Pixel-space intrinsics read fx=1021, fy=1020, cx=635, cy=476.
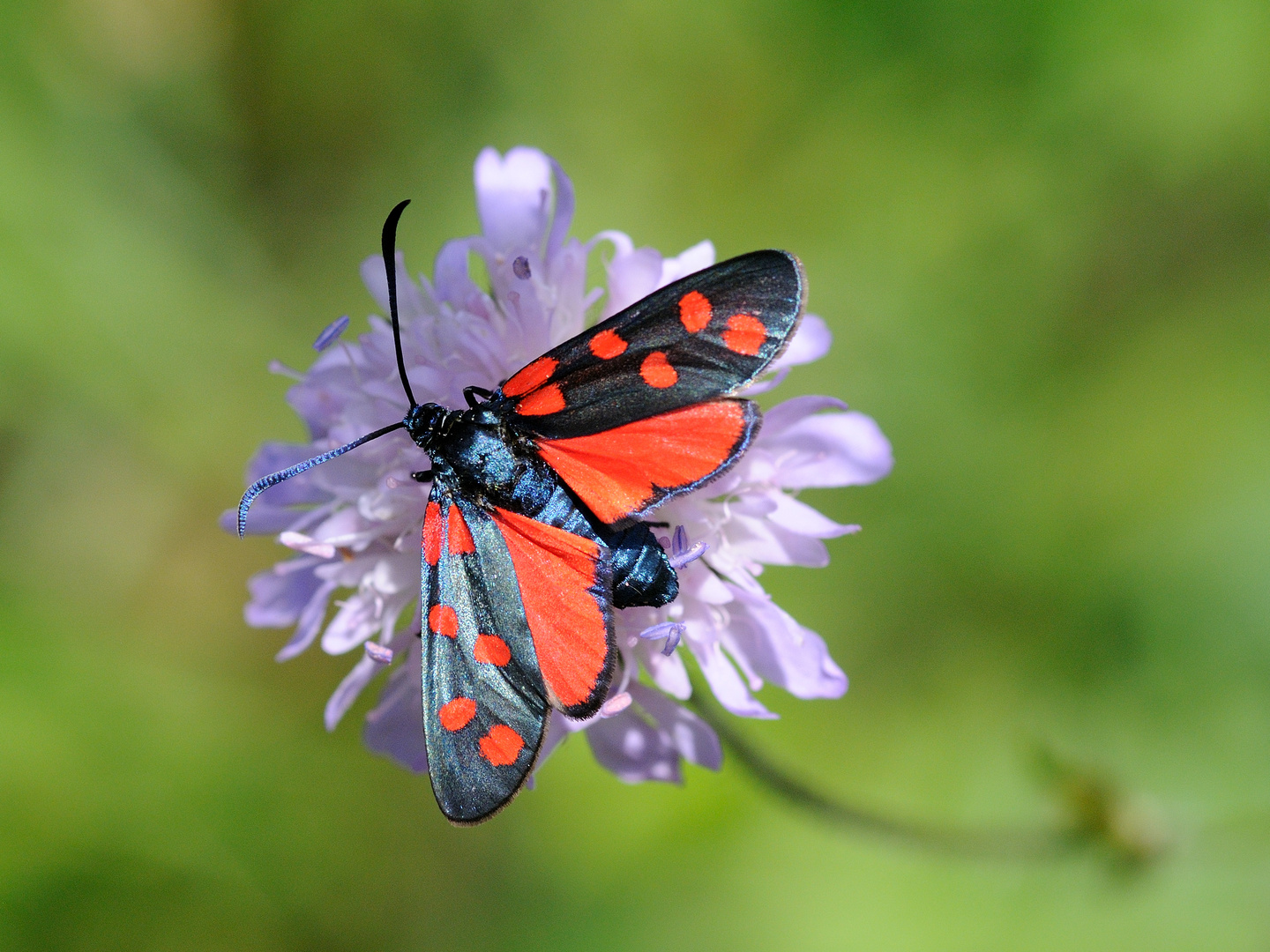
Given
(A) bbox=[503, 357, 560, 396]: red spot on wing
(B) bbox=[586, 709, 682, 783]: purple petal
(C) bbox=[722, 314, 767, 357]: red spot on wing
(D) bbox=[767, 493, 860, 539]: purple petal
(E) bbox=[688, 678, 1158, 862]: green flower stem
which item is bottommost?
(E) bbox=[688, 678, 1158, 862]: green flower stem

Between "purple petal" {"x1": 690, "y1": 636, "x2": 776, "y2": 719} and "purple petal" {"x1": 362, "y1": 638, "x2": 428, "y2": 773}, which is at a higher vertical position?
"purple petal" {"x1": 362, "y1": 638, "x2": 428, "y2": 773}

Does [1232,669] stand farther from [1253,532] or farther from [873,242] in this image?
[873,242]

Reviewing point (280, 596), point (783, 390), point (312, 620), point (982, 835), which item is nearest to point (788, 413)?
point (312, 620)

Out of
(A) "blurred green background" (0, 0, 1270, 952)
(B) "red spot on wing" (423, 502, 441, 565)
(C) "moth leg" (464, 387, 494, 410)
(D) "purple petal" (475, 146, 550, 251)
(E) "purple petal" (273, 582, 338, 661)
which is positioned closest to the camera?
(B) "red spot on wing" (423, 502, 441, 565)

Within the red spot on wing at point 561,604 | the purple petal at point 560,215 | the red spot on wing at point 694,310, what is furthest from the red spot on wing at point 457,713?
the purple petal at point 560,215

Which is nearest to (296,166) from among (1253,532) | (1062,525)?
(1062,525)

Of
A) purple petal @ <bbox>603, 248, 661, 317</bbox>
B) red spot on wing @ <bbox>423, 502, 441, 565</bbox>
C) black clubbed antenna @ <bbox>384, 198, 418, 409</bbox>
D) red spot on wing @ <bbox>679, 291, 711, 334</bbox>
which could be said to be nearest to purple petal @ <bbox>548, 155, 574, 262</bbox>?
purple petal @ <bbox>603, 248, 661, 317</bbox>

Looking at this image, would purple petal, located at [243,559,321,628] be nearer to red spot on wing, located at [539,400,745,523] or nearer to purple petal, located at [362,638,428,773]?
purple petal, located at [362,638,428,773]
